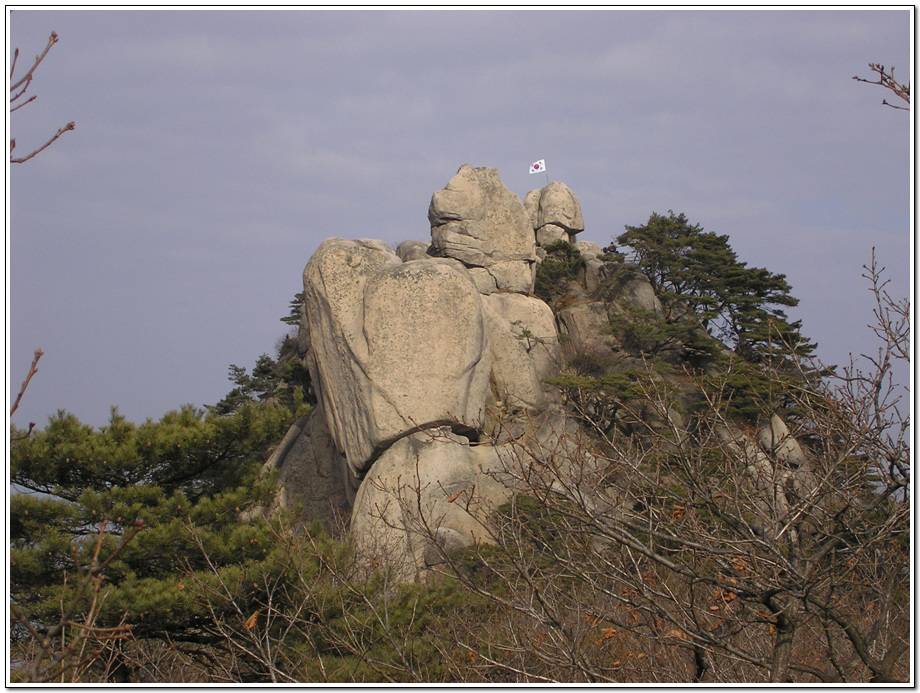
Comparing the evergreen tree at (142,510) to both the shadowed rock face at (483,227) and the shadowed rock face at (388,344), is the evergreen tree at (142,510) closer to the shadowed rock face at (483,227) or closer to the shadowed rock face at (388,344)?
the shadowed rock face at (388,344)

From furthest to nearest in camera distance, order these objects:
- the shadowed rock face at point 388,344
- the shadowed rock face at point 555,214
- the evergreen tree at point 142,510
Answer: the shadowed rock face at point 555,214 < the shadowed rock face at point 388,344 < the evergreen tree at point 142,510

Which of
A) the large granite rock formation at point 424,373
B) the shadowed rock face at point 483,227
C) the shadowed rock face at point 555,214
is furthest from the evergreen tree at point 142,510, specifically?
the shadowed rock face at point 555,214

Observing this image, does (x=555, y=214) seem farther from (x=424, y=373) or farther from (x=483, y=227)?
(x=424, y=373)

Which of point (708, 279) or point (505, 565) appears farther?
point (708, 279)

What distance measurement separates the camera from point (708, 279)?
18.6 metres

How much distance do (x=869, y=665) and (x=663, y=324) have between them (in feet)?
47.5

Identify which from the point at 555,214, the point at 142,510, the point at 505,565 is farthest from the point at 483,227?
the point at 142,510

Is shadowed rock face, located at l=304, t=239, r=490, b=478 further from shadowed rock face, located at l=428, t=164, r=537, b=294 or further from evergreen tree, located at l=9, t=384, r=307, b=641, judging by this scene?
evergreen tree, located at l=9, t=384, r=307, b=641

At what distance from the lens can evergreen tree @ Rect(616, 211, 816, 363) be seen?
17.8m

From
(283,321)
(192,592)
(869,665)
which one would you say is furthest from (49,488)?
(283,321)

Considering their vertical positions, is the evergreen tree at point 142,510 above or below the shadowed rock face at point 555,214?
below

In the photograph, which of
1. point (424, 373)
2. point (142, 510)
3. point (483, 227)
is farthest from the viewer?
point (483, 227)

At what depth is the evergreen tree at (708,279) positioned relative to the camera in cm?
1778
